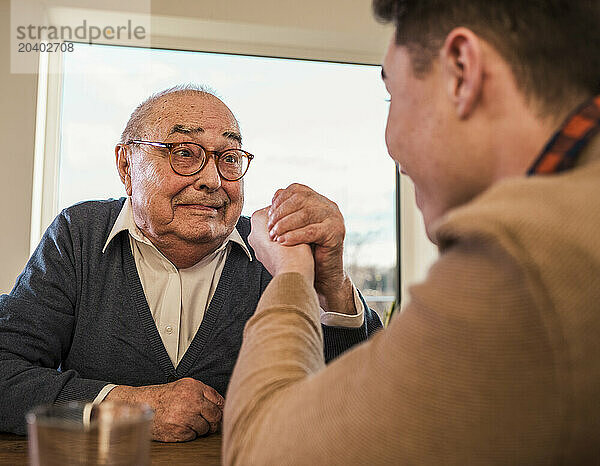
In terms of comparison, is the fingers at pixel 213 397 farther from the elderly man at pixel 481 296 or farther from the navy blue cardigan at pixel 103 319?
the elderly man at pixel 481 296

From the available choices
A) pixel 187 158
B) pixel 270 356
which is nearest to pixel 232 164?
pixel 187 158

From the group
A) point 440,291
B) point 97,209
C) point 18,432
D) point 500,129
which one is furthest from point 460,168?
point 97,209

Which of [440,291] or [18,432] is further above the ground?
[440,291]

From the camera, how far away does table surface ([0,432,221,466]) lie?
3.51ft

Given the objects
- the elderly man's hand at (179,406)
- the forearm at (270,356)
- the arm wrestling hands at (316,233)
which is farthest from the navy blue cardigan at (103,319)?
the forearm at (270,356)

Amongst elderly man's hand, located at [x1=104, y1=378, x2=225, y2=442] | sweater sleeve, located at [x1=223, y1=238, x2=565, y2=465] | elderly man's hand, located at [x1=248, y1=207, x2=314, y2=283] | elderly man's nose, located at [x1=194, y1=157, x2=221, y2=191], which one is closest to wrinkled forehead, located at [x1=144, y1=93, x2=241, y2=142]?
elderly man's nose, located at [x1=194, y1=157, x2=221, y2=191]

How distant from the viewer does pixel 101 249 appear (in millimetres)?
1678

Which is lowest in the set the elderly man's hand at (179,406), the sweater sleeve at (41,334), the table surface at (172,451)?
the table surface at (172,451)

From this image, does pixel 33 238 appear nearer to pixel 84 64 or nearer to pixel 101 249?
pixel 84 64

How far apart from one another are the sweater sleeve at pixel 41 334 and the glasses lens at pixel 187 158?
0.34 m

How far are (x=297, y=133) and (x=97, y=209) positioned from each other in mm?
1497

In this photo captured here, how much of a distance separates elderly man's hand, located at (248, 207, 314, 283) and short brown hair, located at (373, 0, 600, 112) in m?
0.46

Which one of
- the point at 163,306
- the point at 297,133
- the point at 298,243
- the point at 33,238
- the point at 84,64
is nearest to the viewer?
the point at 298,243

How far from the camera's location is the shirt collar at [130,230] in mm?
1699
